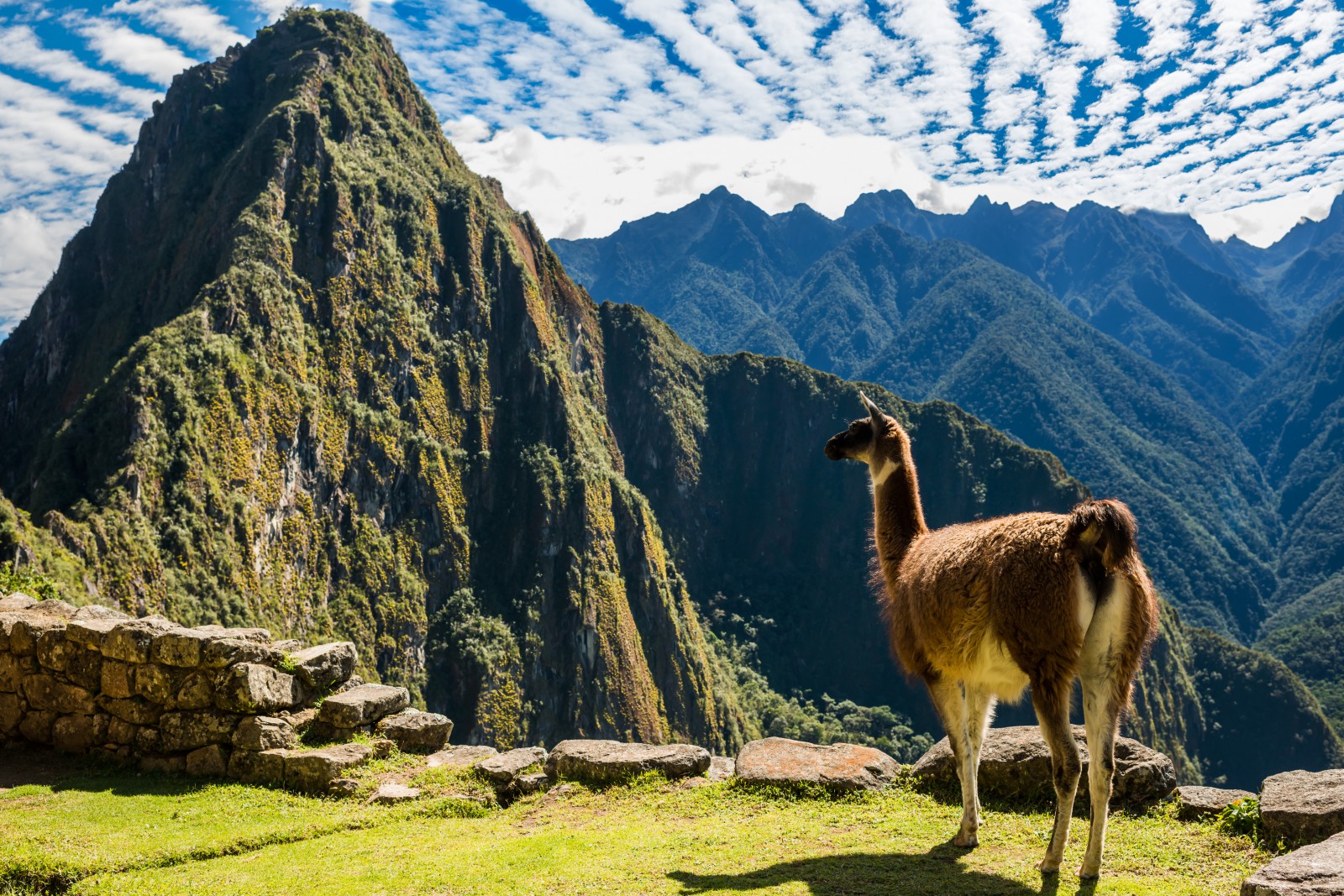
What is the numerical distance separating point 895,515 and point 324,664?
7688mm

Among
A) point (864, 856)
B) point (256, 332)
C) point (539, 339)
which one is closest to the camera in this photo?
point (864, 856)

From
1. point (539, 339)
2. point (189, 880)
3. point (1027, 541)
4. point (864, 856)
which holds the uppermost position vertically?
point (539, 339)

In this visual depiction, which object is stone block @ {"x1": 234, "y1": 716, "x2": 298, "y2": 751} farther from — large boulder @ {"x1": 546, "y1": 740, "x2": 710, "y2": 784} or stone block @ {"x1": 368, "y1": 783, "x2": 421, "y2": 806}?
large boulder @ {"x1": 546, "y1": 740, "x2": 710, "y2": 784}

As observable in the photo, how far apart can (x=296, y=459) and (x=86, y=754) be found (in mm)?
75631

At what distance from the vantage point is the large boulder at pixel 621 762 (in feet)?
32.6

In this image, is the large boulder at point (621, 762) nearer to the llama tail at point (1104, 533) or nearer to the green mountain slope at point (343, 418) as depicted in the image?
the llama tail at point (1104, 533)

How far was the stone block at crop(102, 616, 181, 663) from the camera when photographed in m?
10.6

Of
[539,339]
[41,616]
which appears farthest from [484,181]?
[41,616]

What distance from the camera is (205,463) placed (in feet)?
223

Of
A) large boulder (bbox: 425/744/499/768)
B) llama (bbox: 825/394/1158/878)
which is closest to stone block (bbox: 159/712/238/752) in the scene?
large boulder (bbox: 425/744/499/768)

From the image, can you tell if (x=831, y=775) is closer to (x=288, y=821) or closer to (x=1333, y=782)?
(x=1333, y=782)

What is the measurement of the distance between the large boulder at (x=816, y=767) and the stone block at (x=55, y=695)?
8.00 m

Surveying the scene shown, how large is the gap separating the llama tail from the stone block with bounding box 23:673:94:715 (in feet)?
36.9

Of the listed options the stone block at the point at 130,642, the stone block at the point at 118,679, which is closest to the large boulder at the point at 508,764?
the stone block at the point at 130,642
